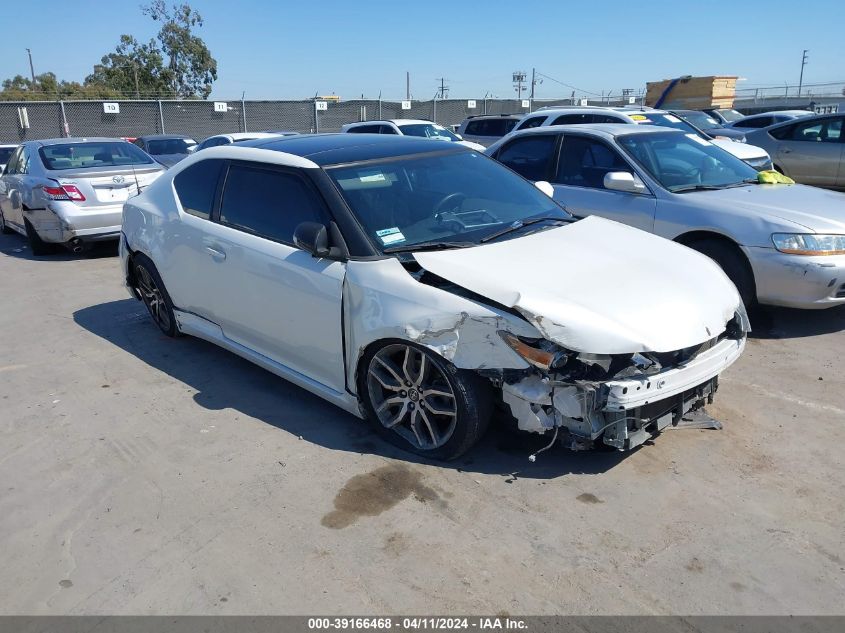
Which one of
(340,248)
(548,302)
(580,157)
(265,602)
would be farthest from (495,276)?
(580,157)

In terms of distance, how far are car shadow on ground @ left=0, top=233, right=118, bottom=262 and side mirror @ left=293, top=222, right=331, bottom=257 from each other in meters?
6.86

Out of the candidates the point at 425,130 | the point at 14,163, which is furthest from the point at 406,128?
the point at 14,163

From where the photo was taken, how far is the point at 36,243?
372 inches

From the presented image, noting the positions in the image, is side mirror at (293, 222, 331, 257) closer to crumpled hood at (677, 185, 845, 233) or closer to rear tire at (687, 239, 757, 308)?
rear tire at (687, 239, 757, 308)

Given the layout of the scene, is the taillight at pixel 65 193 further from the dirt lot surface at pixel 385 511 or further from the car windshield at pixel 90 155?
the dirt lot surface at pixel 385 511

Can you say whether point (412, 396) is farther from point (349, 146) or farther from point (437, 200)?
point (349, 146)

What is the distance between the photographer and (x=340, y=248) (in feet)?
12.4

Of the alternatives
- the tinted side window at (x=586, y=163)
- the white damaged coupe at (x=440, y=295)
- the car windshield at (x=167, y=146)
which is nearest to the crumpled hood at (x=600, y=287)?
the white damaged coupe at (x=440, y=295)

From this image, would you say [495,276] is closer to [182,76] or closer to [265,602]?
[265,602]

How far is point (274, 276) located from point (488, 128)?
14.1m

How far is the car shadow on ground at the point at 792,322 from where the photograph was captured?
5.59 meters

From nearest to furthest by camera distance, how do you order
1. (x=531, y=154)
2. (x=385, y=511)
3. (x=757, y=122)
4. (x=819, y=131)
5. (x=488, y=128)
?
1. (x=385, y=511)
2. (x=531, y=154)
3. (x=819, y=131)
4. (x=488, y=128)
5. (x=757, y=122)

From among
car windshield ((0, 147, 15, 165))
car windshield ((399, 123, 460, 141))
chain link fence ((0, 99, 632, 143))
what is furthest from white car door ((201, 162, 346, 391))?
chain link fence ((0, 99, 632, 143))

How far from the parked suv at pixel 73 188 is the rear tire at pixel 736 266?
6453 mm
